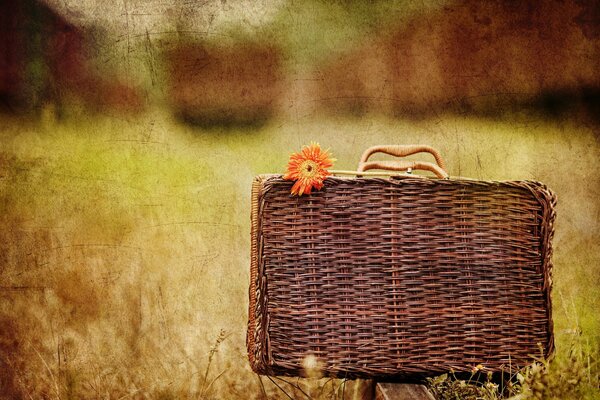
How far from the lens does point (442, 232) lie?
165 centimetres

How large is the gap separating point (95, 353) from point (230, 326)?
63 cm

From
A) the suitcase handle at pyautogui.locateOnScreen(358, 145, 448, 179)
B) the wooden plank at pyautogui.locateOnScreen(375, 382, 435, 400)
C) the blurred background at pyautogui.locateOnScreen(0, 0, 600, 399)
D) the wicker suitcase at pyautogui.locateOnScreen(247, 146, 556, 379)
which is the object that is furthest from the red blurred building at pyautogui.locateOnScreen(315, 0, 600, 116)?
the wooden plank at pyautogui.locateOnScreen(375, 382, 435, 400)

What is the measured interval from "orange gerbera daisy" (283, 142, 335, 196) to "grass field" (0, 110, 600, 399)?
37.2 inches

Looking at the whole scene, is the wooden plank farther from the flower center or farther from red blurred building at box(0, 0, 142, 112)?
red blurred building at box(0, 0, 142, 112)

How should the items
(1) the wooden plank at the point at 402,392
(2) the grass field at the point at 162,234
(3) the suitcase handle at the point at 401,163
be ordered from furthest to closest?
(2) the grass field at the point at 162,234, (3) the suitcase handle at the point at 401,163, (1) the wooden plank at the point at 402,392

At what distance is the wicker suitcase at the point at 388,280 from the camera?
5.30 feet

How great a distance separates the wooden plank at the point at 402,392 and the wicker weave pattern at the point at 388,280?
0.15ft

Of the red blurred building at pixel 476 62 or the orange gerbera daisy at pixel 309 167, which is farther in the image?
the red blurred building at pixel 476 62

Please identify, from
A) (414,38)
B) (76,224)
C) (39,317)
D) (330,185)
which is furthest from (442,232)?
(39,317)

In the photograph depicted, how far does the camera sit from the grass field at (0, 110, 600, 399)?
8.15 ft

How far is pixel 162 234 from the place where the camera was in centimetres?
251

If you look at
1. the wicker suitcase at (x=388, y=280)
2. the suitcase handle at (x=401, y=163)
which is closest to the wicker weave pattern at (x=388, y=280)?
the wicker suitcase at (x=388, y=280)

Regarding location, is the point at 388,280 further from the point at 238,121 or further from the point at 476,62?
the point at 476,62

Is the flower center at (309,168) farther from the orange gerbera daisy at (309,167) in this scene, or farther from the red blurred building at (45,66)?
the red blurred building at (45,66)
